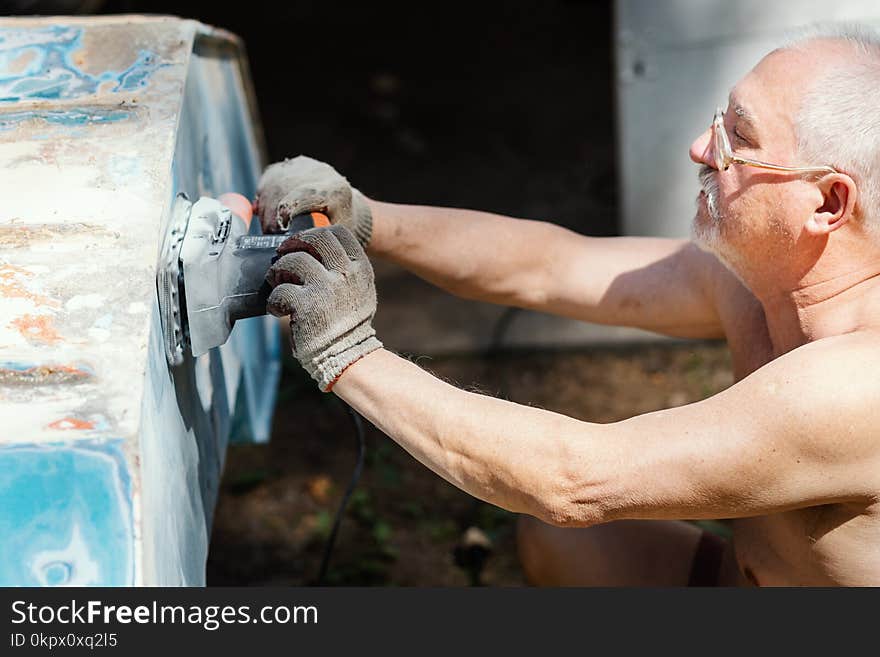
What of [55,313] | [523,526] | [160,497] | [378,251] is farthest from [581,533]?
[55,313]

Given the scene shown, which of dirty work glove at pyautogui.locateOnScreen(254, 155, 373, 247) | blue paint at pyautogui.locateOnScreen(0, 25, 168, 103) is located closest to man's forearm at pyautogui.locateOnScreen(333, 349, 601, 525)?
dirty work glove at pyautogui.locateOnScreen(254, 155, 373, 247)

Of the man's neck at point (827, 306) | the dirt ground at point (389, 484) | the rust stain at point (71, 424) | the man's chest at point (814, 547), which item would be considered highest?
the rust stain at point (71, 424)

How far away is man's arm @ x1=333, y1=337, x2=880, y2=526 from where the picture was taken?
4.81ft

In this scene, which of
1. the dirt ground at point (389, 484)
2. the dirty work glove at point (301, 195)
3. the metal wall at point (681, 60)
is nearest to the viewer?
the dirty work glove at point (301, 195)

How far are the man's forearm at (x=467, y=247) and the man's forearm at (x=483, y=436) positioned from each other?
606 millimetres

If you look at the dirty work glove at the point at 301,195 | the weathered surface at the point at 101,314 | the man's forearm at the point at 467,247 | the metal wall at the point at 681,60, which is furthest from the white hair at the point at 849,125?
the metal wall at the point at 681,60

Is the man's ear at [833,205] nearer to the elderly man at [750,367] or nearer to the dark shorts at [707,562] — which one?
the elderly man at [750,367]

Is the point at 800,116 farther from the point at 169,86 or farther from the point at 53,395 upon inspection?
the point at 53,395

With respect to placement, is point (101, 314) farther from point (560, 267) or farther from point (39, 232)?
point (560, 267)

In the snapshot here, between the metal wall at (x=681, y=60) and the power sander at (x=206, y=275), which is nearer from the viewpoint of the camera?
the power sander at (x=206, y=275)

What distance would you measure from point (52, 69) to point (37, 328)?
0.64m

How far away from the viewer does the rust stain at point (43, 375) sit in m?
1.23

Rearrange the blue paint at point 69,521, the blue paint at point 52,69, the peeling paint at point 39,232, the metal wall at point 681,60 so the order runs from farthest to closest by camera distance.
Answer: the metal wall at point 681,60 → the blue paint at point 52,69 → the peeling paint at point 39,232 → the blue paint at point 69,521

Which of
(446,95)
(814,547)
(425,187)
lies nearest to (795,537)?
(814,547)
